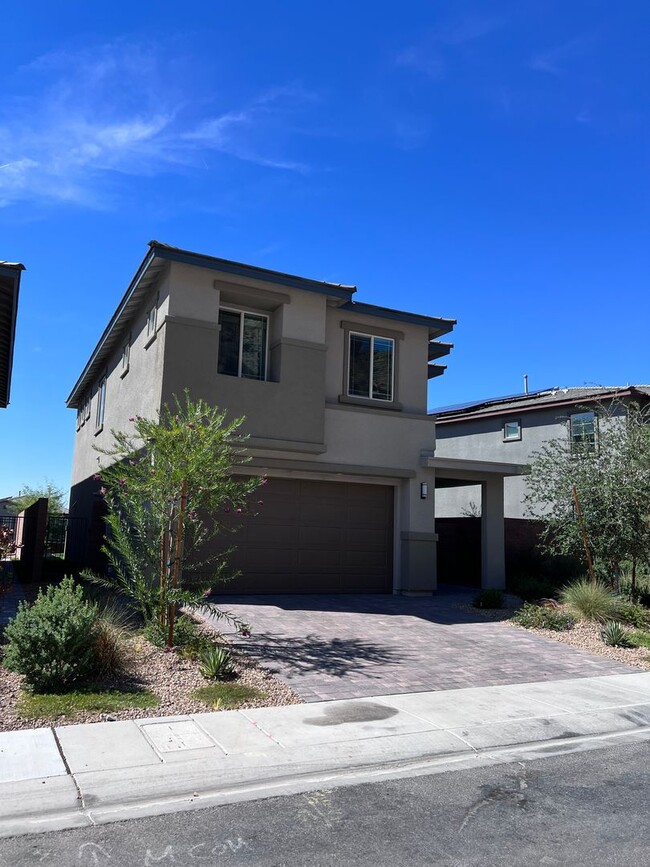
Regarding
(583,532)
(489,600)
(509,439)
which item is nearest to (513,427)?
(509,439)

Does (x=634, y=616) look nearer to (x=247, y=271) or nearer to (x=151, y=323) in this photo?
(x=247, y=271)

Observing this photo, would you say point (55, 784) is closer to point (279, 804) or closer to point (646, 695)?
point (279, 804)

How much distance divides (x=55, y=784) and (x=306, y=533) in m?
10.3

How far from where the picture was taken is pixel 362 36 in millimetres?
11664

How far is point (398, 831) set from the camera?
15.6ft

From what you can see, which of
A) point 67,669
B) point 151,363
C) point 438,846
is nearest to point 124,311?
point 151,363

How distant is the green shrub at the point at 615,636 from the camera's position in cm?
1187

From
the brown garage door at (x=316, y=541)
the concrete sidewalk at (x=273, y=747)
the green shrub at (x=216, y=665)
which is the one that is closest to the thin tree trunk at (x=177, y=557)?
the green shrub at (x=216, y=665)

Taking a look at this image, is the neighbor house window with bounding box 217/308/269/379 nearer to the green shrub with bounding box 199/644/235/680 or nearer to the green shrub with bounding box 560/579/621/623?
the green shrub with bounding box 199/644/235/680

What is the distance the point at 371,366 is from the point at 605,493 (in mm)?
5902

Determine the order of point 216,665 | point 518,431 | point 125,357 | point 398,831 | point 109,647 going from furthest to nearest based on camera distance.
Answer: point 518,431
point 125,357
point 216,665
point 109,647
point 398,831

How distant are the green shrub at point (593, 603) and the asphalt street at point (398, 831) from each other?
26.3 feet

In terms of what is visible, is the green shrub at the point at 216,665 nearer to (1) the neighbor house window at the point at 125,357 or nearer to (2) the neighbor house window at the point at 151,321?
(2) the neighbor house window at the point at 151,321

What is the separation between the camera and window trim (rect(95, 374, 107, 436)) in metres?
20.5
